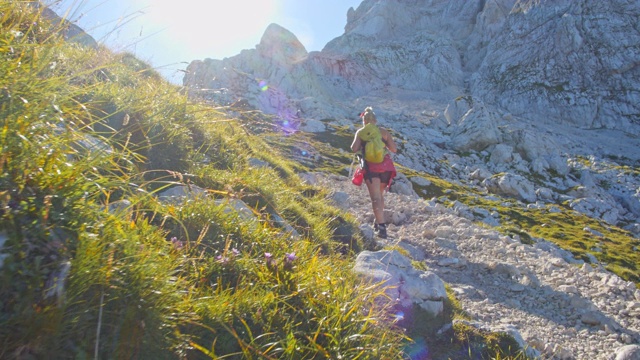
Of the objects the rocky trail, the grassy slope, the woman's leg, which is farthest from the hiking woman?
the grassy slope

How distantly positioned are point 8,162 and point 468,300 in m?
7.19

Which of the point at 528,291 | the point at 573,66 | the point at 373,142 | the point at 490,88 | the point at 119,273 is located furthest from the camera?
the point at 490,88

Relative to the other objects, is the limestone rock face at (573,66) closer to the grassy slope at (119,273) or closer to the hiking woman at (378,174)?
the hiking woman at (378,174)

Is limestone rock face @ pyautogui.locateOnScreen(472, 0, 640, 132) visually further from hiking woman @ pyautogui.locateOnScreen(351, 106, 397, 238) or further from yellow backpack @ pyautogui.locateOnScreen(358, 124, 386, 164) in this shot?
yellow backpack @ pyautogui.locateOnScreen(358, 124, 386, 164)

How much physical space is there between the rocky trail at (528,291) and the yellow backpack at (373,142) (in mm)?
2044

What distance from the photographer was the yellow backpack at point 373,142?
973 centimetres

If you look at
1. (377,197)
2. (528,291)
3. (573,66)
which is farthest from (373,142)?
(573,66)

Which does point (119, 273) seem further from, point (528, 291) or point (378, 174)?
point (528, 291)

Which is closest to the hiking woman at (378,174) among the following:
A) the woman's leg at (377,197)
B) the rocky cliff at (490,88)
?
the woman's leg at (377,197)

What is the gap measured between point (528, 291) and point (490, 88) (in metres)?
124

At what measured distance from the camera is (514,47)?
12050 centimetres

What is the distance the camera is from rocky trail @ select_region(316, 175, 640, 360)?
6.66 meters

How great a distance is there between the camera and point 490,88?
11875 centimetres

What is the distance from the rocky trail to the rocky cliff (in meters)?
6.69
